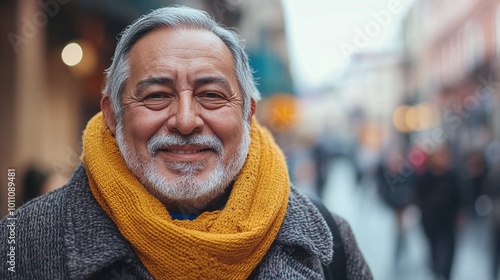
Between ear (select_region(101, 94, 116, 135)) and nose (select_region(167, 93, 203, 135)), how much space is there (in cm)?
26

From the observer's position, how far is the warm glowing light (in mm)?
8859

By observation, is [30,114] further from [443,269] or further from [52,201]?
[52,201]

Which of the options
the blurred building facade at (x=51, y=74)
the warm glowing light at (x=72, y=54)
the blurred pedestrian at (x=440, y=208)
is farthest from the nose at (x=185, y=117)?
the warm glowing light at (x=72, y=54)

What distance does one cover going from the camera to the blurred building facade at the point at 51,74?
7.47m

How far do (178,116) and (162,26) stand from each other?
30 cm

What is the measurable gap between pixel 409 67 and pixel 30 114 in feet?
58.9

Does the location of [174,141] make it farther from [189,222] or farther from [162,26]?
[162,26]

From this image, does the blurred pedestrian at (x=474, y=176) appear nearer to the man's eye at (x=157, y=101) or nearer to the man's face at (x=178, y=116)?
the man's face at (x=178, y=116)

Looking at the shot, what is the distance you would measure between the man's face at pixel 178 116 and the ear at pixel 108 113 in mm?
85

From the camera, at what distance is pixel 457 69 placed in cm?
2405

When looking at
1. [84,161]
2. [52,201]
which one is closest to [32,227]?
[52,201]

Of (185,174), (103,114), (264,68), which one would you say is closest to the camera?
(185,174)

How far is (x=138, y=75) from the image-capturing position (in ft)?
5.97

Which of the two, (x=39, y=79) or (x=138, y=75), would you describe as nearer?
(x=138, y=75)
